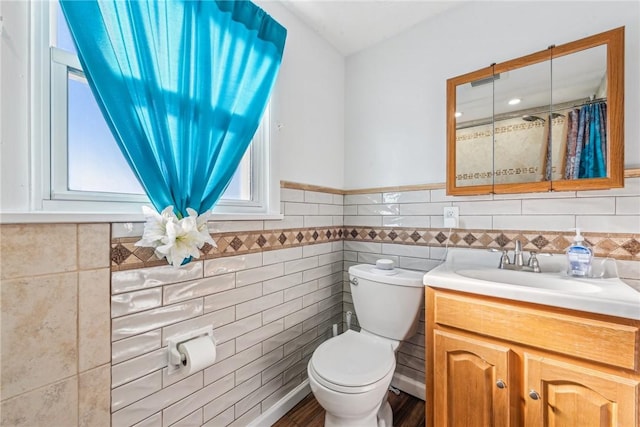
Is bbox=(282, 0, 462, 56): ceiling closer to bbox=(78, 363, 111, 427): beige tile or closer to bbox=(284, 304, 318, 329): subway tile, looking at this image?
bbox=(284, 304, 318, 329): subway tile

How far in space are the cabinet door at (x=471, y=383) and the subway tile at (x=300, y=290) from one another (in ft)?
2.61

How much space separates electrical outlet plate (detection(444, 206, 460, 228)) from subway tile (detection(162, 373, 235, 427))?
1.40 meters

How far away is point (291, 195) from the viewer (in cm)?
163

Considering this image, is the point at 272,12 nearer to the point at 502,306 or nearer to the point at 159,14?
the point at 159,14

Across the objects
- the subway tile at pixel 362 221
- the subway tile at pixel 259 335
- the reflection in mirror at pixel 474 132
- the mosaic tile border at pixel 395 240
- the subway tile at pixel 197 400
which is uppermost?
the reflection in mirror at pixel 474 132

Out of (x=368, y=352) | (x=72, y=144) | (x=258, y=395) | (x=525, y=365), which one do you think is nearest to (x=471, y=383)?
(x=525, y=365)

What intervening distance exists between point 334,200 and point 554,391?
1450mm

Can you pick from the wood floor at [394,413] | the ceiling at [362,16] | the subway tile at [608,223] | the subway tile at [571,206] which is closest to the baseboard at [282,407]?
the wood floor at [394,413]

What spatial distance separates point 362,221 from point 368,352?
34.8 inches

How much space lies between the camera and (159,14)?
3.21 ft

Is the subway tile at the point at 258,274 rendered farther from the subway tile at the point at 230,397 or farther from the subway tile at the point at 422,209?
the subway tile at the point at 422,209

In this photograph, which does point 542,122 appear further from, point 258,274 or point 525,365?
point 258,274

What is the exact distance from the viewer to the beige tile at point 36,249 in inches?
28.7

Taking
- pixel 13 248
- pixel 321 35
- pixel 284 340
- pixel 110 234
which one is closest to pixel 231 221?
pixel 110 234
